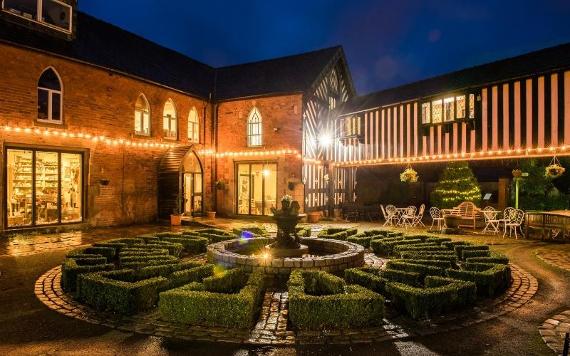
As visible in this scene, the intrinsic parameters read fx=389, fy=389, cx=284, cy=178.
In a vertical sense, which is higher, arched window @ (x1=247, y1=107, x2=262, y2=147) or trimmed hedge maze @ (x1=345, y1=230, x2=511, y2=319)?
arched window @ (x1=247, y1=107, x2=262, y2=147)

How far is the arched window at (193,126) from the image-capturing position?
19.2 metres

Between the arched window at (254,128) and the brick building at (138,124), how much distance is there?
0.18 feet

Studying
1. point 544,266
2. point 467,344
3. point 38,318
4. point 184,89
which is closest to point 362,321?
point 467,344

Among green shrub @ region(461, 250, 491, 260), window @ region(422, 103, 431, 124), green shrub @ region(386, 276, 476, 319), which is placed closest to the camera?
green shrub @ region(386, 276, 476, 319)

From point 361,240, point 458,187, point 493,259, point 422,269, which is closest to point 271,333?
point 422,269

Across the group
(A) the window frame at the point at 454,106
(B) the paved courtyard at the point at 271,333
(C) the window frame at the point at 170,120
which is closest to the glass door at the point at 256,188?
(C) the window frame at the point at 170,120

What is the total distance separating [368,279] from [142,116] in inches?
538

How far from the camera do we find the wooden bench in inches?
570

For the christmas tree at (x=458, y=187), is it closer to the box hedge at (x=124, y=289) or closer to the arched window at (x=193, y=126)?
the arched window at (x=193, y=126)

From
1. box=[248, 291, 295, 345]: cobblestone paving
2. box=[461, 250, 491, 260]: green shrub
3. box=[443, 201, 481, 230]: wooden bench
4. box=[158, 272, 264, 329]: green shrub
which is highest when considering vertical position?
box=[443, 201, 481, 230]: wooden bench

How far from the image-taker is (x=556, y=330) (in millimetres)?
4711

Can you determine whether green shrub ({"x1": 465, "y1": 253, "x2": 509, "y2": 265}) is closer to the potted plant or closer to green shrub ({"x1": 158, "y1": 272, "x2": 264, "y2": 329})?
green shrub ({"x1": 158, "y1": 272, "x2": 264, "y2": 329})

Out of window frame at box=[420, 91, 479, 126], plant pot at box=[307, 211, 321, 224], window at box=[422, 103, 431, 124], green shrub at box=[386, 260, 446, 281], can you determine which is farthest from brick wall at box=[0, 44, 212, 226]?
green shrub at box=[386, 260, 446, 281]

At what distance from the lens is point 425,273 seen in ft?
21.7
